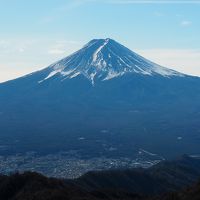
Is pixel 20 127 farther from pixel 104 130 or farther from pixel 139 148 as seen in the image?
pixel 139 148

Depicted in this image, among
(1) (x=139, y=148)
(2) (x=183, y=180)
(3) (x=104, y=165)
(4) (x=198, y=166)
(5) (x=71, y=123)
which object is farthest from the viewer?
(5) (x=71, y=123)

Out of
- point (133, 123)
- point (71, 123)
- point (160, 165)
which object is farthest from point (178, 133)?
point (160, 165)

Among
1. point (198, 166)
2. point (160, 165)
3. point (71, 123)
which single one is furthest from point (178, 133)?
point (160, 165)

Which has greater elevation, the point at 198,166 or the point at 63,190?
the point at 63,190

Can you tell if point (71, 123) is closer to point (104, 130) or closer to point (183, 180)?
point (104, 130)

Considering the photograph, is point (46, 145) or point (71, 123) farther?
point (71, 123)

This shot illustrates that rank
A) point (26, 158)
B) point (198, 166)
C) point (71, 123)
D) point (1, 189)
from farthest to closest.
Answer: point (71, 123)
point (26, 158)
point (198, 166)
point (1, 189)
